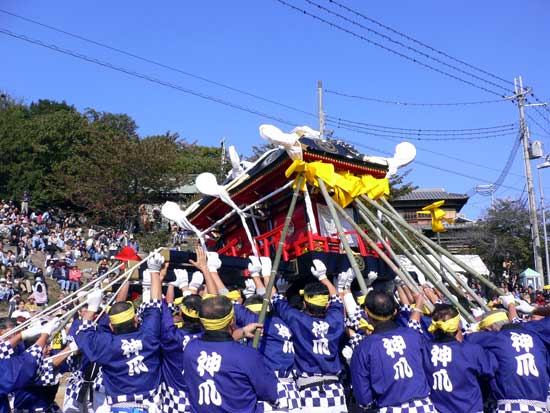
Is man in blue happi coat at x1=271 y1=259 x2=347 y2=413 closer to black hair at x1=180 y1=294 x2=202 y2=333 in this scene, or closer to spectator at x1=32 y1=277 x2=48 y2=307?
black hair at x1=180 y1=294 x2=202 y2=333

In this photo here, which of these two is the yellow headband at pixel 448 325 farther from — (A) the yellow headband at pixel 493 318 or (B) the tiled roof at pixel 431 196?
(B) the tiled roof at pixel 431 196

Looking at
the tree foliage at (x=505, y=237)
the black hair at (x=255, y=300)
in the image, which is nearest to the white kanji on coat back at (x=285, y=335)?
the black hair at (x=255, y=300)

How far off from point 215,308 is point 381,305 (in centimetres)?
131

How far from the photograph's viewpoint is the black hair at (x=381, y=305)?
14.7 feet

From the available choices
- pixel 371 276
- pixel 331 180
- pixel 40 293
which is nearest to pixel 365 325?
pixel 371 276

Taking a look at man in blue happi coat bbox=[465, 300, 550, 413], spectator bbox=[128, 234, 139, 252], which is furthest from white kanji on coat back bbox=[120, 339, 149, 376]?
spectator bbox=[128, 234, 139, 252]

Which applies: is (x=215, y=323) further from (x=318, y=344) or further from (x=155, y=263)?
(x=318, y=344)

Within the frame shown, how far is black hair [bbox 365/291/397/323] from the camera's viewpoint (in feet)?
14.7

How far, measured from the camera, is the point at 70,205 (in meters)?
32.5

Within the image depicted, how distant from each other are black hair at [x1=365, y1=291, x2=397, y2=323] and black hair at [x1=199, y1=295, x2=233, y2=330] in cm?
116

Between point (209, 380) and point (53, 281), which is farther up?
point (53, 281)

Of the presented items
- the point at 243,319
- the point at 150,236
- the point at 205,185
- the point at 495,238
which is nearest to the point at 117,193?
the point at 150,236

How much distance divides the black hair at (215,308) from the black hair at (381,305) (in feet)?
3.82

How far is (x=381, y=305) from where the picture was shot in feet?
14.7
